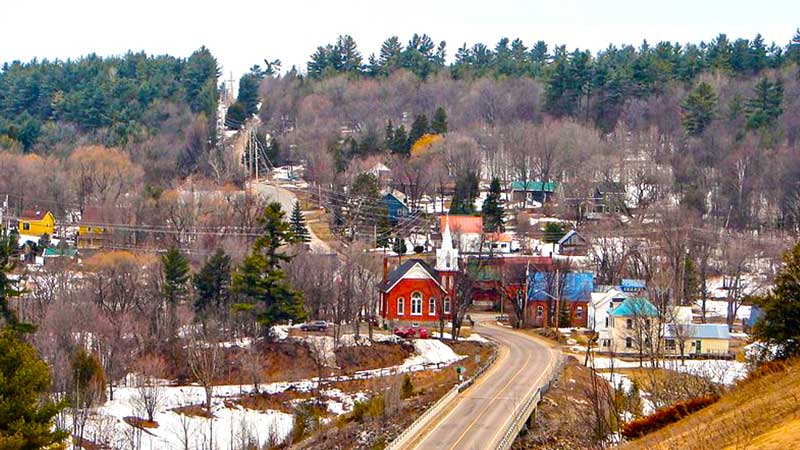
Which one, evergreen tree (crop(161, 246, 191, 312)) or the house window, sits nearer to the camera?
evergreen tree (crop(161, 246, 191, 312))

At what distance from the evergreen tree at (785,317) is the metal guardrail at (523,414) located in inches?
A: 211

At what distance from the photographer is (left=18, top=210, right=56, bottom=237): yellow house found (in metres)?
58.0

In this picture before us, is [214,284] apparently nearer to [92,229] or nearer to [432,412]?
[432,412]

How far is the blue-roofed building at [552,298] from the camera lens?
42.4 meters

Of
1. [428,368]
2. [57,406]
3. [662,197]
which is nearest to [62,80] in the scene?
[662,197]

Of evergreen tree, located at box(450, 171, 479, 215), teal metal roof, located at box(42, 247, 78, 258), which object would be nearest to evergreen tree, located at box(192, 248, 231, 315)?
teal metal roof, located at box(42, 247, 78, 258)

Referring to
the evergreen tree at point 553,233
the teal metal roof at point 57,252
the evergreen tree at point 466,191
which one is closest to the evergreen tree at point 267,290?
the teal metal roof at point 57,252

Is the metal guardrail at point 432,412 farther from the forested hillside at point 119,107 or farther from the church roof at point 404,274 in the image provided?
the forested hillside at point 119,107

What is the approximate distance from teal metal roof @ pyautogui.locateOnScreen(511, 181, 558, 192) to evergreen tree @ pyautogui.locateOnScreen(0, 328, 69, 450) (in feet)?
144

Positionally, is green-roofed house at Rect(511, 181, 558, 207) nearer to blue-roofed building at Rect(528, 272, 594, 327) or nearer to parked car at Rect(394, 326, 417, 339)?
blue-roofed building at Rect(528, 272, 594, 327)

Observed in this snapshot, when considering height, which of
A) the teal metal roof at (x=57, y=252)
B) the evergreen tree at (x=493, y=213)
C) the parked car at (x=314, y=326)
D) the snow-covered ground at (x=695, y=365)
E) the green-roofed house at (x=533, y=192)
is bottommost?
the snow-covered ground at (x=695, y=365)

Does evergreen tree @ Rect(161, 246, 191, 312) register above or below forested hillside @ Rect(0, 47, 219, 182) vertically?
below

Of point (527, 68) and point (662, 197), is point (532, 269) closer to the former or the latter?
point (662, 197)

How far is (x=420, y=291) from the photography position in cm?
4225
